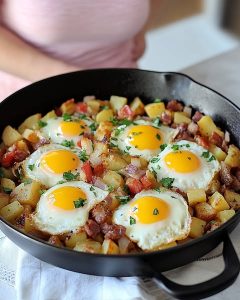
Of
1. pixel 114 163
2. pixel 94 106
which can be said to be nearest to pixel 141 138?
pixel 114 163

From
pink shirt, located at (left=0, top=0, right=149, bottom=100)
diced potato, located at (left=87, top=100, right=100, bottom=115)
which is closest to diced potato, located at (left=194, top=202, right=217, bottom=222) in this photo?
diced potato, located at (left=87, top=100, right=100, bottom=115)

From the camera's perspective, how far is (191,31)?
4.34 m

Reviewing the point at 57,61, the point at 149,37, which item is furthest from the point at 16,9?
the point at 149,37

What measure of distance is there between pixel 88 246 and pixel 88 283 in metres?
0.09

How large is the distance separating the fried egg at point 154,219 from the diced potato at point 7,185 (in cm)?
31

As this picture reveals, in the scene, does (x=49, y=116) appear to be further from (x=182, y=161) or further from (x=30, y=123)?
(x=182, y=161)

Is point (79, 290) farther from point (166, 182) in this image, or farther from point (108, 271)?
point (166, 182)

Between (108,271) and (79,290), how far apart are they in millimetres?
107

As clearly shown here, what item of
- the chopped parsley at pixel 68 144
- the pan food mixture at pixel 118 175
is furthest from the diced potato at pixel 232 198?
the chopped parsley at pixel 68 144

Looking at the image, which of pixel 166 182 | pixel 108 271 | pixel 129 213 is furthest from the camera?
pixel 166 182

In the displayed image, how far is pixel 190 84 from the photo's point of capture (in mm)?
1802

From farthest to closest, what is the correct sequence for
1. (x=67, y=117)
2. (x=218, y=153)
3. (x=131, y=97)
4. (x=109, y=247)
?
(x=131, y=97) → (x=67, y=117) → (x=218, y=153) → (x=109, y=247)

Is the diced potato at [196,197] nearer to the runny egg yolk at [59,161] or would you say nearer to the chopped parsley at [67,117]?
the runny egg yolk at [59,161]

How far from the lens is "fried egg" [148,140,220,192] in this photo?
1525 millimetres
